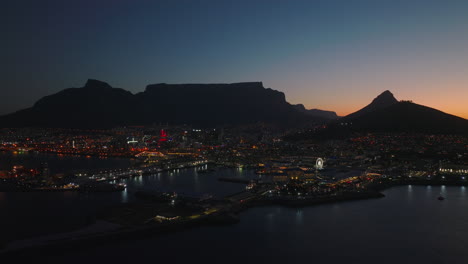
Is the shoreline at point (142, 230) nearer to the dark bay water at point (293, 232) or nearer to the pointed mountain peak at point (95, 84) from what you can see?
the dark bay water at point (293, 232)

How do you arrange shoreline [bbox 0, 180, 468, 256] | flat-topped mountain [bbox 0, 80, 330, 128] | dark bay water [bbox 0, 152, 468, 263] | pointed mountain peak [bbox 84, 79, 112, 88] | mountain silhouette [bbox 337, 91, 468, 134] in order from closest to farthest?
shoreline [bbox 0, 180, 468, 256]
dark bay water [bbox 0, 152, 468, 263]
mountain silhouette [bbox 337, 91, 468, 134]
flat-topped mountain [bbox 0, 80, 330, 128]
pointed mountain peak [bbox 84, 79, 112, 88]

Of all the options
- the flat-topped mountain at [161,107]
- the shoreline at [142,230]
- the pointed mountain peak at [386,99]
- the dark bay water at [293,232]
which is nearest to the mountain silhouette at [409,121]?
the pointed mountain peak at [386,99]

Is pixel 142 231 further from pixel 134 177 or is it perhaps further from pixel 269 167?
pixel 269 167

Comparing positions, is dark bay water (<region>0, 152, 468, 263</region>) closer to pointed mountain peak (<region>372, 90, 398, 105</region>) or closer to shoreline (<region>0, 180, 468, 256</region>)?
shoreline (<region>0, 180, 468, 256</region>)

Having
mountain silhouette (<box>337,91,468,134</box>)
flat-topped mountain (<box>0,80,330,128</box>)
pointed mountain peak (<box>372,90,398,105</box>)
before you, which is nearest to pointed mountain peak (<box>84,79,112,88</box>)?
flat-topped mountain (<box>0,80,330,128</box>)

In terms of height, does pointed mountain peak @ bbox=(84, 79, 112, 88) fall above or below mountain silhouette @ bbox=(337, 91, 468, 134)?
above
